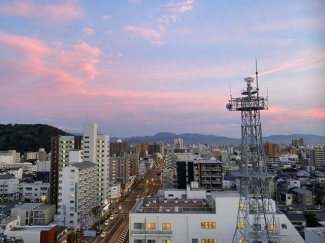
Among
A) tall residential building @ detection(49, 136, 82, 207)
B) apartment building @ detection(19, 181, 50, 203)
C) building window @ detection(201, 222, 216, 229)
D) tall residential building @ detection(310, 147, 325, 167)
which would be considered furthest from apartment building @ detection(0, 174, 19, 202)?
tall residential building @ detection(310, 147, 325, 167)

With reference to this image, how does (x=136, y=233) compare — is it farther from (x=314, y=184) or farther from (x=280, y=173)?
(x=280, y=173)

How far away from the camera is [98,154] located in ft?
97.8

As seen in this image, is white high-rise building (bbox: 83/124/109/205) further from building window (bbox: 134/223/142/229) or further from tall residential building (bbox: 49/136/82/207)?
building window (bbox: 134/223/142/229)

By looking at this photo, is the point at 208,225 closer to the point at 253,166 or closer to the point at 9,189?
the point at 253,166

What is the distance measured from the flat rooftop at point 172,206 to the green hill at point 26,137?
200 feet

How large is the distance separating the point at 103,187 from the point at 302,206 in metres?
20.9

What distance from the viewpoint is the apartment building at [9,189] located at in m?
32.6

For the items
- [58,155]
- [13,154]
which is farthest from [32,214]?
[13,154]

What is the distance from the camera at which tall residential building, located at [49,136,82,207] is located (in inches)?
1023

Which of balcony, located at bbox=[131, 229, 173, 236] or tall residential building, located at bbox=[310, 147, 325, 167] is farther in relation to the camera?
tall residential building, located at bbox=[310, 147, 325, 167]

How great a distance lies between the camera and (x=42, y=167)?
4081 centimetres

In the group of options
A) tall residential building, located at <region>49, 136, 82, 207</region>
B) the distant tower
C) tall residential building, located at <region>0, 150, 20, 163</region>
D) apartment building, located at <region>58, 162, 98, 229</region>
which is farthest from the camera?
tall residential building, located at <region>0, 150, 20, 163</region>

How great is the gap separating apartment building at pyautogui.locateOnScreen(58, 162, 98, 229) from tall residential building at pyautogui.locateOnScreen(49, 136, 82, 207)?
4.71 m

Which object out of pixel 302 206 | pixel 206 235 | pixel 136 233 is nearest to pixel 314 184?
pixel 302 206
